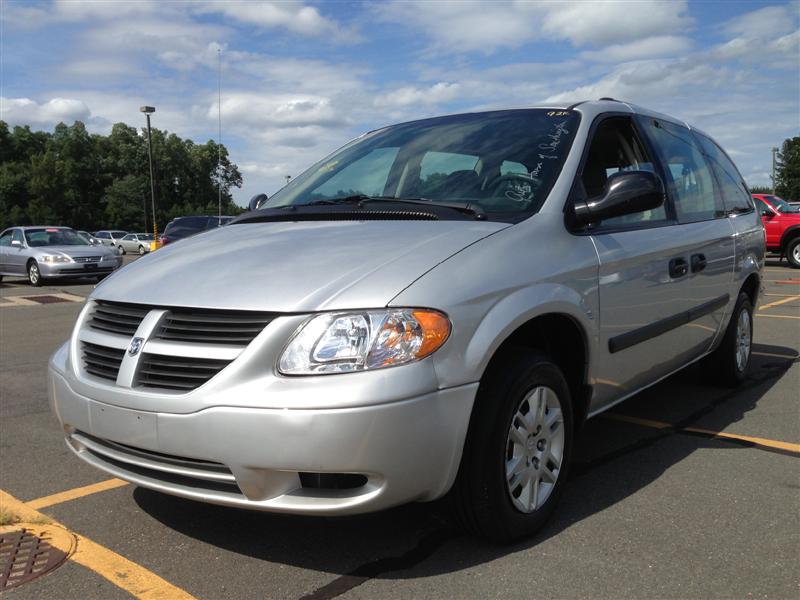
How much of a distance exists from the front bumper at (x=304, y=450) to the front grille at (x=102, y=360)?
0.16m

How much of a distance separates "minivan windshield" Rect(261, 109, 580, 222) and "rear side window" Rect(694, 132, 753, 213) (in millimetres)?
1897

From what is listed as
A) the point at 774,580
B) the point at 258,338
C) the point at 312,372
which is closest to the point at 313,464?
the point at 312,372

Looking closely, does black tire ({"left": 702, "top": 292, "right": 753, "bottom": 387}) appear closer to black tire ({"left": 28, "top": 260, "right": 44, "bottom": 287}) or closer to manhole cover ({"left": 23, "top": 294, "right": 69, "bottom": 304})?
manhole cover ({"left": 23, "top": 294, "right": 69, "bottom": 304})

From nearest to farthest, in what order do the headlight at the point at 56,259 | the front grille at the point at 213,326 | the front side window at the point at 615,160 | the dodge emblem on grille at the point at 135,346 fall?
the front grille at the point at 213,326 → the dodge emblem on grille at the point at 135,346 → the front side window at the point at 615,160 → the headlight at the point at 56,259

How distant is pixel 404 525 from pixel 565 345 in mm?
1019

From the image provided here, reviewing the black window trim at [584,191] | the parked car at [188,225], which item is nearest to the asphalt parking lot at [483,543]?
the black window trim at [584,191]

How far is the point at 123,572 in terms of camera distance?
8.75ft

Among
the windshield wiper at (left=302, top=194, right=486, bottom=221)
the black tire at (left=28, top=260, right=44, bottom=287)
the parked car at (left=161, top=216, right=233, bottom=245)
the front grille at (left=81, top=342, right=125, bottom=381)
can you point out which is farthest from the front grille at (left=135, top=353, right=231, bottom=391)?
the parked car at (left=161, top=216, right=233, bottom=245)

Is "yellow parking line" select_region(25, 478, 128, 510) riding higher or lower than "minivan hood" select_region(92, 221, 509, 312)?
lower

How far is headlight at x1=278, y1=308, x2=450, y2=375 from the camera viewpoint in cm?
237

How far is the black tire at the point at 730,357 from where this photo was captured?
16.8 feet

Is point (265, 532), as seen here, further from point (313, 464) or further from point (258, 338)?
point (258, 338)

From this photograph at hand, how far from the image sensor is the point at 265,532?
2.96m

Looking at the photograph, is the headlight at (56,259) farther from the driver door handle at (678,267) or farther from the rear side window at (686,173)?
the driver door handle at (678,267)
